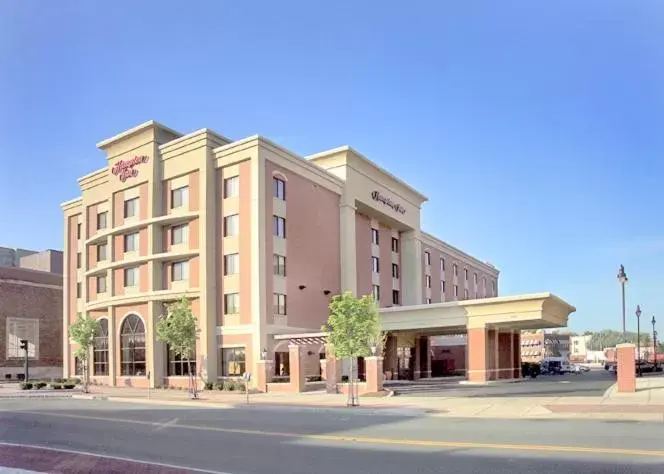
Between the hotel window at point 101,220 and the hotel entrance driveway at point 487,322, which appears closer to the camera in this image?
the hotel entrance driveway at point 487,322

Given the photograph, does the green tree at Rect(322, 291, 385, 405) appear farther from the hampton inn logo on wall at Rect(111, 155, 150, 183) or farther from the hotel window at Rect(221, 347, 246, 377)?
the hampton inn logo on wall at Rect(111, 155, 150, 183)

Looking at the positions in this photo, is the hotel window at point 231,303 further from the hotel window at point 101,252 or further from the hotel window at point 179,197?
the hotel window at point 101,252

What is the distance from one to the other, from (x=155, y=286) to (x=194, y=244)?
14.9ft

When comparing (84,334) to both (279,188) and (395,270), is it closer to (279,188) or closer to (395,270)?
(279,188)

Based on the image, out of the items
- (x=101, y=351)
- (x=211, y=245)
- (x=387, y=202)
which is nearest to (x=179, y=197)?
(x=211, y=245)

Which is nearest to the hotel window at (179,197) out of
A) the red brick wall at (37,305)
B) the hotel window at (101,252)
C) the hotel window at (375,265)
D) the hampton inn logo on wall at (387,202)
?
the hotel window at (101,252)

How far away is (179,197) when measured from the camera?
50094 mm

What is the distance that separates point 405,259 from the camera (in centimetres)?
7025

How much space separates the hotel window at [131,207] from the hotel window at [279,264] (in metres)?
12.2

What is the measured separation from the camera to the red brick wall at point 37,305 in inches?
2552

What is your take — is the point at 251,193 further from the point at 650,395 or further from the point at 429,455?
the point at 429,455

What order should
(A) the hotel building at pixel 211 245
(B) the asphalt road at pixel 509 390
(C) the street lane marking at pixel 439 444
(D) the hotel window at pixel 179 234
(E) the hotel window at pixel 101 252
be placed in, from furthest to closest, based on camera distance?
(E) the hotel window at pixel 101 252 < (D) the hotel window at pixel 179 234 < (A) the hotel building at pixel 211 245 < (B) the asphalt road at pixel 509 390 < (C) the street lane marking at pixel 439 444

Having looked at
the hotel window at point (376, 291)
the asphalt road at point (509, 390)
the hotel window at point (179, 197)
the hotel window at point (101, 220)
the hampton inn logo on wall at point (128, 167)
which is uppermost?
the hampton inn logo on wall at point (128, 167)

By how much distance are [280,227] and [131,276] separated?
41.7 ft
